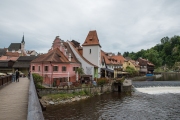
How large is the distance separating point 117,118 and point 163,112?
7750 mm

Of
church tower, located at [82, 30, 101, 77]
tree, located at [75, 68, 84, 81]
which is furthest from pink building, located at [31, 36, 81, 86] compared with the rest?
church tower, located at [82, 30, 101, 77]

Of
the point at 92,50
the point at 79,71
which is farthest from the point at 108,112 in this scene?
the point at 92,50

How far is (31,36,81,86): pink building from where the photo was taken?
3309 centimetres

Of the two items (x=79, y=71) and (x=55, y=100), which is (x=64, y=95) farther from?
(x=79, y=71)

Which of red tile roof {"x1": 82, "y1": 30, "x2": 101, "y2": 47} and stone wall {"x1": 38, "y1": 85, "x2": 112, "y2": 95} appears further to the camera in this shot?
red tile roof {"x1": 82, "y1": 30, "x2": 101, "y2": 47}

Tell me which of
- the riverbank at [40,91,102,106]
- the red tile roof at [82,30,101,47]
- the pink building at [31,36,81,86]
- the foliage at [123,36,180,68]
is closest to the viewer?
the riverbank at [40,91,102,106]

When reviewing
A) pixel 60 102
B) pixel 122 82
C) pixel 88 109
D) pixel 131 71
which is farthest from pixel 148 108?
pixel 131 71

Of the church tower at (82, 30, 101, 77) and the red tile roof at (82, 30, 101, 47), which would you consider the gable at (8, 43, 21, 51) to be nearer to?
the red tile roof at (82, 30, 101, 47)

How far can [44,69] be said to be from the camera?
33594 millimetres

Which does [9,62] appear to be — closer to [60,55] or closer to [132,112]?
[60,55]

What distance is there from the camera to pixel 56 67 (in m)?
33.8

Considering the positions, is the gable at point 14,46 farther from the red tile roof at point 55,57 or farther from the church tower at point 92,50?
the red tile roof at point 55,57

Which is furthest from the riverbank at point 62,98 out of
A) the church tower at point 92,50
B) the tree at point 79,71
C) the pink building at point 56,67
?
the church tower at point 92,50

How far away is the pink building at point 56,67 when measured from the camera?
33.1m
